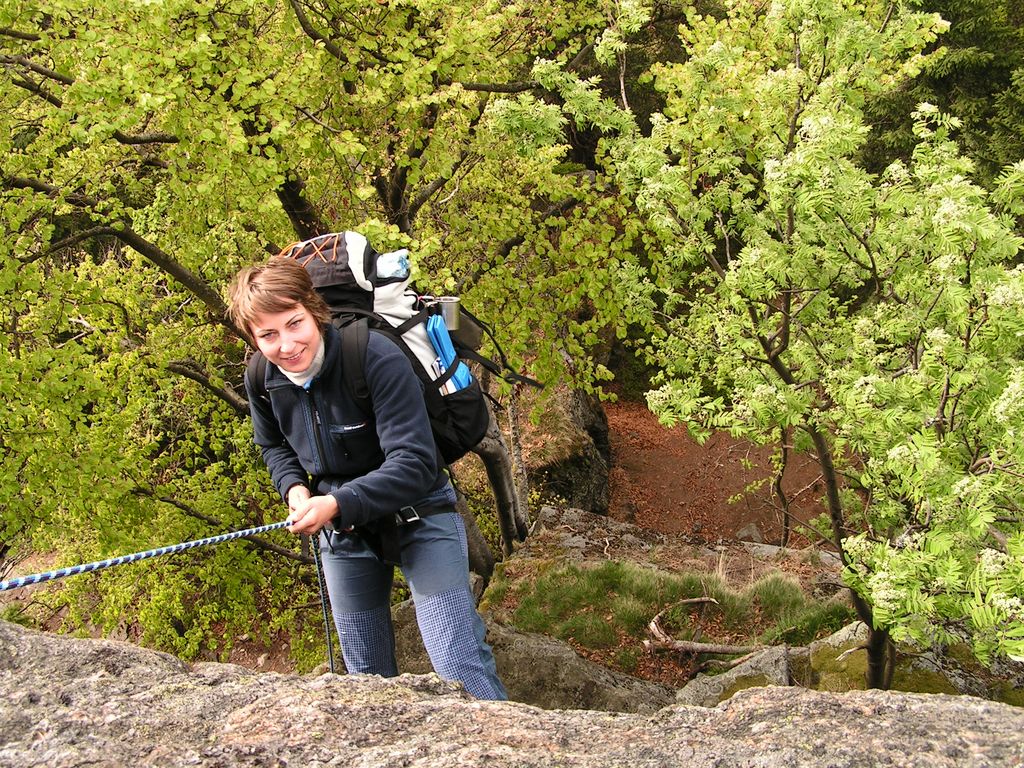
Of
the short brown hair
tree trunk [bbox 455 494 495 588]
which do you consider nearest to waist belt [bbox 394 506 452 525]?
the short brown hair

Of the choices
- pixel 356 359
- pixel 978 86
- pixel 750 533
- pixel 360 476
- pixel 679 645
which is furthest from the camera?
pixel 750 533

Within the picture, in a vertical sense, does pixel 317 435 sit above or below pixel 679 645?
above

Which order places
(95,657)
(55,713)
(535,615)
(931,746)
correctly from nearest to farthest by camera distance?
(931,746) < (55,713) < (95,657) < (535,615)

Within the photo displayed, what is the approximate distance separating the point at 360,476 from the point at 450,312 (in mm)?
1046

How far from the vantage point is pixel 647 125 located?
22516mm

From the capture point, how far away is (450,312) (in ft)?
14.1

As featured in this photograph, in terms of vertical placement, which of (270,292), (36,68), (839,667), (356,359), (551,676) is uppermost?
(36,68)

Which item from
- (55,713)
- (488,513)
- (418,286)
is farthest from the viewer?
(488,513)

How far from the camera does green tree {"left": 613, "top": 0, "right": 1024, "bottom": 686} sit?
3809mm

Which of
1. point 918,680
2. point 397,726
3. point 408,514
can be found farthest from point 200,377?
point 397,726

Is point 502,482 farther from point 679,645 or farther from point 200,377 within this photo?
point 200,377

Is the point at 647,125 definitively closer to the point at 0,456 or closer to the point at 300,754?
the point at 0,456

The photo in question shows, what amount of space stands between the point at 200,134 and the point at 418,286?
2272mm

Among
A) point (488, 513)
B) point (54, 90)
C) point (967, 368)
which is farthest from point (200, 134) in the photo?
point (488, 513)
